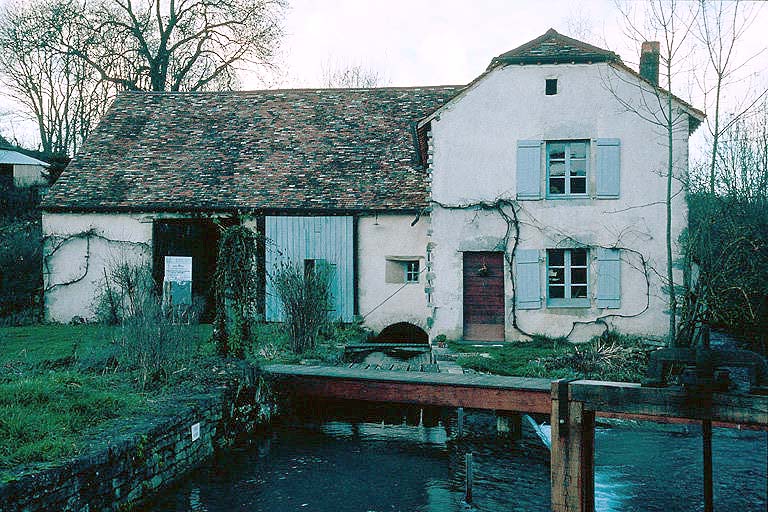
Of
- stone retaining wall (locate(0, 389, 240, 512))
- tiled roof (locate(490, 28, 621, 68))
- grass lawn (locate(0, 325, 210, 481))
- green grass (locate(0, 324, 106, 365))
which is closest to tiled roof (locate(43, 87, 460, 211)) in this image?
green grass (locate(0, 324, 106, 365))

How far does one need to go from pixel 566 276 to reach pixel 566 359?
3058 millimetres

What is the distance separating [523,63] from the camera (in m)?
15.1

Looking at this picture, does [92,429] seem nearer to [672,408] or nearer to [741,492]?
[672,408]

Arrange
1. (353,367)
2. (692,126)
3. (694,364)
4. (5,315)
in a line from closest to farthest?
(694,364) < (353,367) < (692,126) < (5,315)

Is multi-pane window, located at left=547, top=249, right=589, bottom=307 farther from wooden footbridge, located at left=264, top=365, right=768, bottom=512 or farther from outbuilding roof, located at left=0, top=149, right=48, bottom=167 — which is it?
outbuilding roof, located at left=0, top=149, right=48, bottom=167

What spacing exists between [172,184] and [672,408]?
15.0 metres

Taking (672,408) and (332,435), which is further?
(332,435)

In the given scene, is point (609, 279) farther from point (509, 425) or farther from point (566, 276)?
point (509, 425)

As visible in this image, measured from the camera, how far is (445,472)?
9266mm

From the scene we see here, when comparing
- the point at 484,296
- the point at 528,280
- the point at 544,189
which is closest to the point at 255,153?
the point at 484,296

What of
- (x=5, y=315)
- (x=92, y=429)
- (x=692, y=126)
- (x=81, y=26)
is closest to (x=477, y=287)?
(x=692, y=126)

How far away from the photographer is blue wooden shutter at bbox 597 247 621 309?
15.0 m

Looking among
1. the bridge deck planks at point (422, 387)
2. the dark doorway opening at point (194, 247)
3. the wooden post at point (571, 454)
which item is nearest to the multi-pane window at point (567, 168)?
the bridge deck planks at point (422, 387)

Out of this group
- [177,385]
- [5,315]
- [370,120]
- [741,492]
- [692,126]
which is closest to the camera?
[741,492]
